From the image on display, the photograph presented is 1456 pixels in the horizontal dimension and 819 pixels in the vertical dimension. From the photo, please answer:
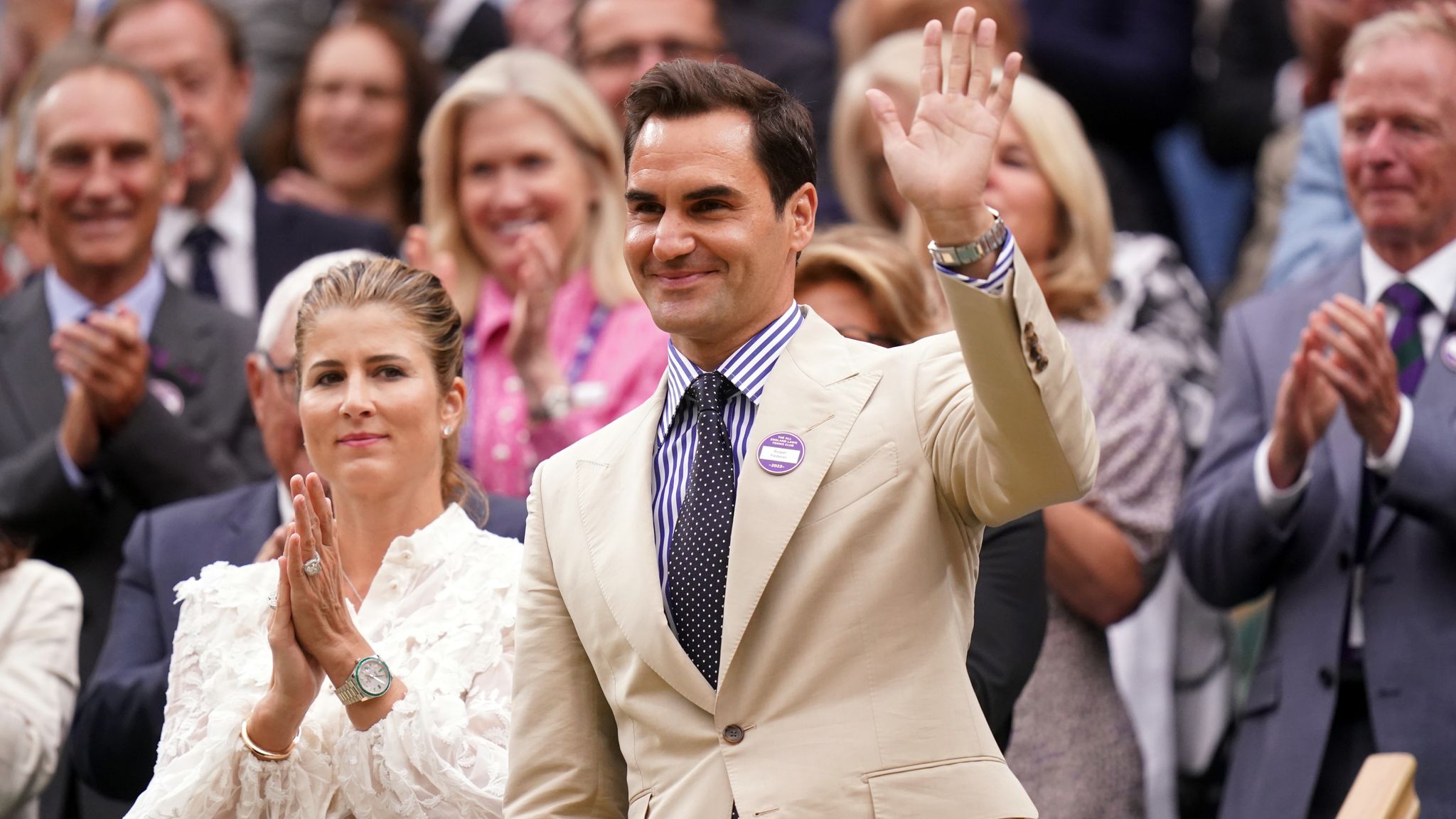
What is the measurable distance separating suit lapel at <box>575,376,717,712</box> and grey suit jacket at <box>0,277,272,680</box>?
85.1 inches

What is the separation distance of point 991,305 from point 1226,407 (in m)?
2.55

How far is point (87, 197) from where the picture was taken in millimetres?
5793

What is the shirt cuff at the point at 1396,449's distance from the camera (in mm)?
4473

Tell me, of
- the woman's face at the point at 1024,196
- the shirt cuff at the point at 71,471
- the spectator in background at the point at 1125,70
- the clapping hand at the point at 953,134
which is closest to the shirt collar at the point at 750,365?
the clapping hand at the point at 953,134

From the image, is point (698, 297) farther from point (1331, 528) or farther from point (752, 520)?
point (1331, 528)

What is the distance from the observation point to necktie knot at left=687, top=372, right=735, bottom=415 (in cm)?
321

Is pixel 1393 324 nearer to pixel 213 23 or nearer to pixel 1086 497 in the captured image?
pixel 1086 497

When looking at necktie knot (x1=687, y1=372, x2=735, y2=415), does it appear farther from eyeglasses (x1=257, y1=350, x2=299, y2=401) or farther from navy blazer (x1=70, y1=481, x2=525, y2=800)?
eyeglasses (x1=257, y1=350, x2=299, y2=401)

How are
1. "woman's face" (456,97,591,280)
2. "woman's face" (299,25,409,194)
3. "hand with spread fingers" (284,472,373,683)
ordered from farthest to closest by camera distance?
"woman's face" (299,25,409,194) < "woman's face" (456,97,591,280) < "hand with spread fingers" (284,472,373,683)

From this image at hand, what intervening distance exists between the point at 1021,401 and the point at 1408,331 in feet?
8.13

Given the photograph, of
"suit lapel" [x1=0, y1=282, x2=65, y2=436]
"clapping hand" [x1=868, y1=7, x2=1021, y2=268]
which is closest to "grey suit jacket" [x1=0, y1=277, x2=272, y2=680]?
"suit lapel" [x1=0, y1=282, x2=65, y2=436]

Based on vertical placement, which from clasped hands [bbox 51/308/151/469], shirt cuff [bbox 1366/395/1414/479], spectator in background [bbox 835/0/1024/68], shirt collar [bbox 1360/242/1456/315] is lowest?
shirt cuff [bbox 1366/395/1414/479]

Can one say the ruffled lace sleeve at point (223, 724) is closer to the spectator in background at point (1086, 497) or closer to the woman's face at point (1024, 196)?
the spectator in background at point (1086, 497)

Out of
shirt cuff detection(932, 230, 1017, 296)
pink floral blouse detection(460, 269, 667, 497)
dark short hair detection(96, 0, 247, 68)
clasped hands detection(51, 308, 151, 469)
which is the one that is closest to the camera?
shirt cuff detection(932, 230, 1017, 296)
